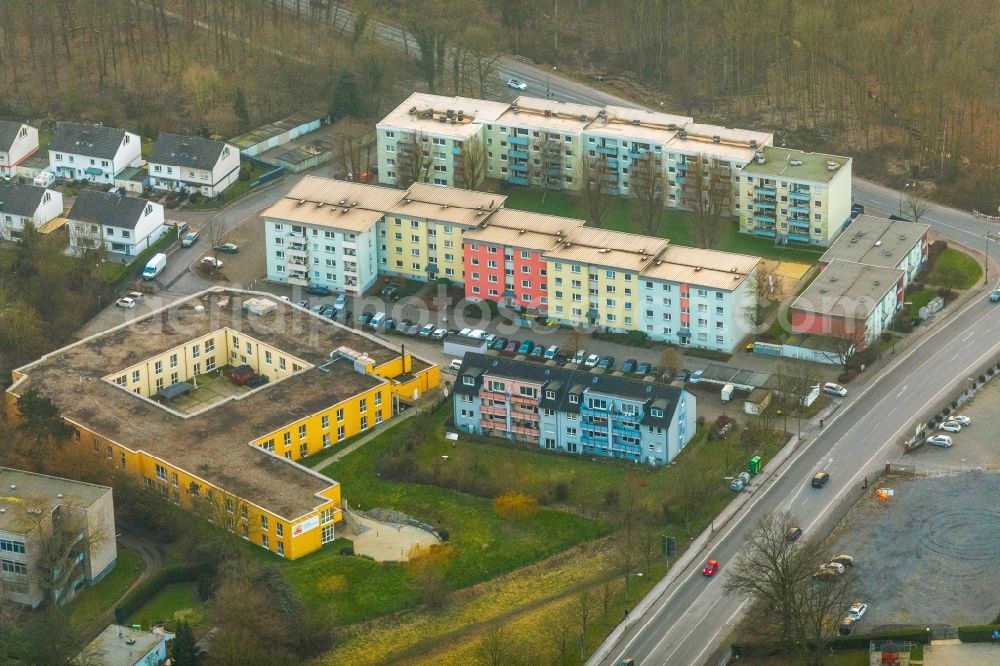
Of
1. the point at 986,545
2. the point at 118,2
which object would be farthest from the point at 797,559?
the point at 118,2

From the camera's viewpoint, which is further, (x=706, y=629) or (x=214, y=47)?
(x=214, y=47)

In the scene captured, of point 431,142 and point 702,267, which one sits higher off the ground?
point 702,267

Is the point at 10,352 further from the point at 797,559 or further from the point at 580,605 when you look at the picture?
the point at 797,559

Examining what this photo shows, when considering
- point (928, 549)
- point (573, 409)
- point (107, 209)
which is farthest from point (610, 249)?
point (107, 209)

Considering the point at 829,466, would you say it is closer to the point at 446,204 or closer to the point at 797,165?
the point at 797,165

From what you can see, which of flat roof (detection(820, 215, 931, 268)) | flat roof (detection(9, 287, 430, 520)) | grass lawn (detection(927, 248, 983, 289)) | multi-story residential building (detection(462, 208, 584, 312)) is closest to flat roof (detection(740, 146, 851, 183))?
flat roof (detection(820, 215, 931, 268))

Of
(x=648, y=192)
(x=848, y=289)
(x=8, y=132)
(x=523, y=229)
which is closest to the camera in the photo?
(x=848, y=289)

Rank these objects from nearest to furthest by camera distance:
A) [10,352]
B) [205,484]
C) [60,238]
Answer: [205,484] → [10,352] → [60,238]

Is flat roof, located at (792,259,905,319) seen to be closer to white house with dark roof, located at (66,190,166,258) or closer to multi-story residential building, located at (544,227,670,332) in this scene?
multi-story residential building, located at (544,227,670,332)

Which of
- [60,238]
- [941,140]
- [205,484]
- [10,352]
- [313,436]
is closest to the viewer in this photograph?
[205,484]
